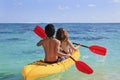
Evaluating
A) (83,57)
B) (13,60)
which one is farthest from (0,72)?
(83,57)

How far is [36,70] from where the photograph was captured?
569 cm

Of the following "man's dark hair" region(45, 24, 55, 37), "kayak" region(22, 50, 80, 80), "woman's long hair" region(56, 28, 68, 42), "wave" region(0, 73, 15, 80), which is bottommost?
"wave" region(0, 73, 15, 80)

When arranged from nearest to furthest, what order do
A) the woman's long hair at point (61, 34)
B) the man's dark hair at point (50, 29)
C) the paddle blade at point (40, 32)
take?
the man's dark hair at point (50, 29) → the woman's long hair at point (61, 34) → the paddle blade at point (40, 32)

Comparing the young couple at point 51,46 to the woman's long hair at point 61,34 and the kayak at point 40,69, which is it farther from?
the woman's long hair at point 61,34

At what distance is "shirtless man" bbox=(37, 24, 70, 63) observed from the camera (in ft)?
19.2

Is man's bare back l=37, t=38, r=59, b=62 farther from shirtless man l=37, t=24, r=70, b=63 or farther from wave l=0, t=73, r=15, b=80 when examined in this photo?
wave l=0, t=73, r=15, b=80

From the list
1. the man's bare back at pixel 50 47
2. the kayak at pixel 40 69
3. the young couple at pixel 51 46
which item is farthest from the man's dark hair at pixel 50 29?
the kayak at pixel 40 69

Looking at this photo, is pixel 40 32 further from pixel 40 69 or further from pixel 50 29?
pixel 40 69

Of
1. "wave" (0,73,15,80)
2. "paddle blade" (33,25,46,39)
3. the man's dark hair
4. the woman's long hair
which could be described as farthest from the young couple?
"wave" (0,73,15,80)

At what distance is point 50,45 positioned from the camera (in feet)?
19.9

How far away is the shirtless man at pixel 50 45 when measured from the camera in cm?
586

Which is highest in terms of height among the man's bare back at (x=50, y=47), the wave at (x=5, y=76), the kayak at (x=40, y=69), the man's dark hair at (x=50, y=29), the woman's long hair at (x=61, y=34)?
the man's dark hair at (x=50, y=29)

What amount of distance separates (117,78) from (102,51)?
0.82m

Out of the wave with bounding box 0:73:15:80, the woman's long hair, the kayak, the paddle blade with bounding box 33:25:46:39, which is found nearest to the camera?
the kayak
